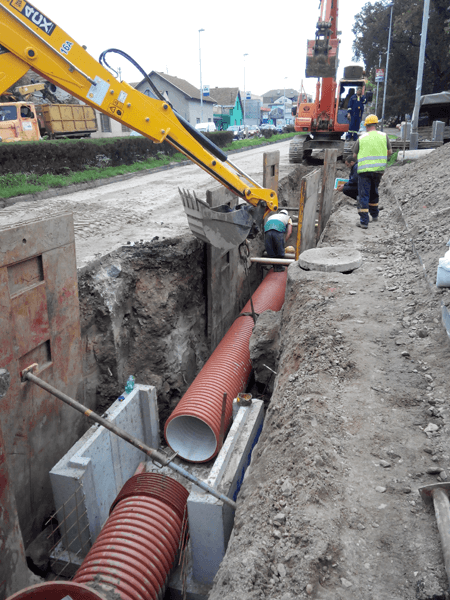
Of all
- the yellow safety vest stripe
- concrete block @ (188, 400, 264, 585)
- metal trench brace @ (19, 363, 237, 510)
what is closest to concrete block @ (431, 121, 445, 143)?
the yellow safety vest stripe

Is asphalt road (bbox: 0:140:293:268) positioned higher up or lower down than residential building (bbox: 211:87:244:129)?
lower down

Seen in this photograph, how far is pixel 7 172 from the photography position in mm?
12602

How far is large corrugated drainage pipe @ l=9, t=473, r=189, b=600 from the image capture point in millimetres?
3393

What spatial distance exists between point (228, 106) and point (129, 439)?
75027 mm

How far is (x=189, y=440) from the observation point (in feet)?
19.5

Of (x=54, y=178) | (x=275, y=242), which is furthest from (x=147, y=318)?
(x=54, y=178)

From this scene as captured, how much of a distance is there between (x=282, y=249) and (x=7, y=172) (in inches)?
323

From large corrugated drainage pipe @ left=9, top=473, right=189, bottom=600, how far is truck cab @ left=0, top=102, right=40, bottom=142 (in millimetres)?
17274

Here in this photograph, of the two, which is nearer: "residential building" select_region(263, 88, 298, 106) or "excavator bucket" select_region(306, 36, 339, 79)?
"excavator bucket" select_region(306, 36, 339, 79)

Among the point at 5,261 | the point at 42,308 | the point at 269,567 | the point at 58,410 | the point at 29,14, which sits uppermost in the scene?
the point at 29,14

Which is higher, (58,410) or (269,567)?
(269,567)

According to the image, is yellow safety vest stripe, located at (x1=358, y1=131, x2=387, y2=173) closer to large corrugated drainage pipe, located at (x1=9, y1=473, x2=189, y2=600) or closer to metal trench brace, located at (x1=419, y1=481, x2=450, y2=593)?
large corrugated drainage pipe, located at (x1=9, y1=473, x2=189, y2=600)

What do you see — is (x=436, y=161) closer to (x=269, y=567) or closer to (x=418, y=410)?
(x=418, y=410)

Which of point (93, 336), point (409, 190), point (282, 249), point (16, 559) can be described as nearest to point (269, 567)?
point (16, 559)
